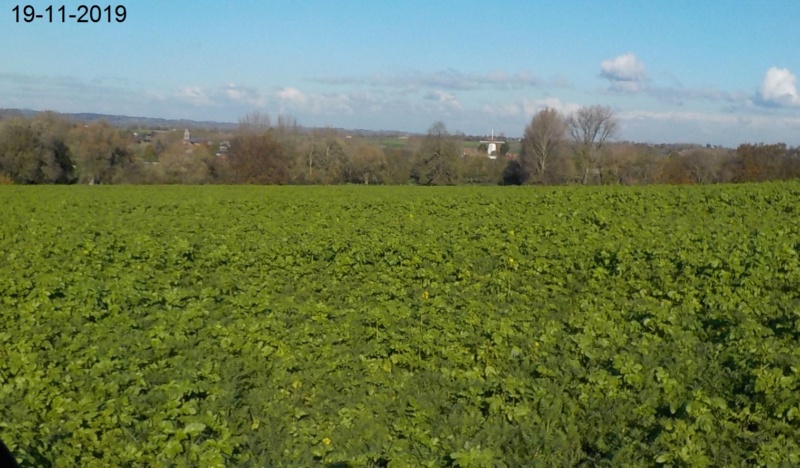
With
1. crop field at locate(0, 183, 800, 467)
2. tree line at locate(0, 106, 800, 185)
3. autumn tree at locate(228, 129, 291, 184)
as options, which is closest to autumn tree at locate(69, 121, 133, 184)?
tree line at locate(0, 106, 800, 185)

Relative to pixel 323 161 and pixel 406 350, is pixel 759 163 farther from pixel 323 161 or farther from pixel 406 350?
pixel 406 350

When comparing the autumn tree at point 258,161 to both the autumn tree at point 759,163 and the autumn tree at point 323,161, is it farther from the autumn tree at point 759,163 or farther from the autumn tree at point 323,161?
the autumn tree at point 759,163

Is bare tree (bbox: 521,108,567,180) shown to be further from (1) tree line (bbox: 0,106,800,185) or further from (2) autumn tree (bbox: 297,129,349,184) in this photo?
(2) autumn tree (bbox: 297,129,349,184)

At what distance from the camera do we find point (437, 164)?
62281 millimetres

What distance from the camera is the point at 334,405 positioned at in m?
7.35

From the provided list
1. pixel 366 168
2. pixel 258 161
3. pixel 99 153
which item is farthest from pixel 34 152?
pixel 366 168

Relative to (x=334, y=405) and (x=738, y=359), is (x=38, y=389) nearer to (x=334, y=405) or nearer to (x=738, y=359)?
(x=334, y=405)

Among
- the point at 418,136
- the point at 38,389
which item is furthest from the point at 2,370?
the point at 418,136

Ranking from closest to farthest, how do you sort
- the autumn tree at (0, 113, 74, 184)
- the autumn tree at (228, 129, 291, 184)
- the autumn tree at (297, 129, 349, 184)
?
1. the autumn tree at (0, 113, 74, 184)
2. the autumn tree at (228, 129, 291, 184)
3. the autumn tree at (297, 129, 349, 184)

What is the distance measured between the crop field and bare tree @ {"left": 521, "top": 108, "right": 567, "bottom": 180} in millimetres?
47994

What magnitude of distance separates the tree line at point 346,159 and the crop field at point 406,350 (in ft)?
150

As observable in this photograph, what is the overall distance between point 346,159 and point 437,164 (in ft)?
28.2

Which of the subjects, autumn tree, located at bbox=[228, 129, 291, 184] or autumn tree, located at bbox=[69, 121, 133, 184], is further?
autumn tree, located at bbox=[228, 129, 291, 184]

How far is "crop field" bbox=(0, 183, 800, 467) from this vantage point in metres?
5.88
